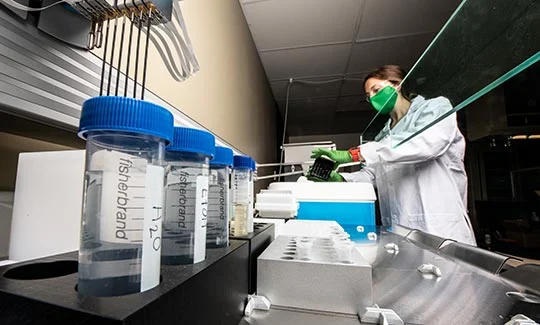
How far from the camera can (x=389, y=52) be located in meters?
2.22

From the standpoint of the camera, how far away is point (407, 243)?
865mm

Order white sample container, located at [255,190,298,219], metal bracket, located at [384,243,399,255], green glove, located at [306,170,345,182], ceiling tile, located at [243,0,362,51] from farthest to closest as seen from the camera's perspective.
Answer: ceiling tile, located at [243,0,362,51]
green glove, located at [306,170,345,182]
white sample container, located at [255,190,298,219]
metal bracket, located at [384,243,399,255]

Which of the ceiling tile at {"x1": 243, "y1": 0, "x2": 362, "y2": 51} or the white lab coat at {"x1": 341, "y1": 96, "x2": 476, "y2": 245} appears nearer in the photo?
the white lab coat at {"x1": 341, "y1": 96, "x2": 476, "y2": 245}

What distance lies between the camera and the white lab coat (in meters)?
1.25

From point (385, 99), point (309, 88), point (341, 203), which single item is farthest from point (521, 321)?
point (309, 88)

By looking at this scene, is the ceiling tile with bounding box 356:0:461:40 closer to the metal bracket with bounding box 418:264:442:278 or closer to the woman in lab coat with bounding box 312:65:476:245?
the woman in lab coat with bounding box 312:65:476:245

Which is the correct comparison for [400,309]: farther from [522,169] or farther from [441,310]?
[522,169]

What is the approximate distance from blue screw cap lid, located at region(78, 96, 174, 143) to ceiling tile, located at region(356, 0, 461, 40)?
6.30 ft

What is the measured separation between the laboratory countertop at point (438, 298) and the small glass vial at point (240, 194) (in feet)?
0.48

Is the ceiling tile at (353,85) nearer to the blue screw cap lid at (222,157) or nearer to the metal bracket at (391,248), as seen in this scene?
the metal bracket at (391,248)

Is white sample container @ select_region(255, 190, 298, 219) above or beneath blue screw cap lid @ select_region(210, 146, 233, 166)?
beneath

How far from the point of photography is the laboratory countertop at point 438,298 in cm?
35

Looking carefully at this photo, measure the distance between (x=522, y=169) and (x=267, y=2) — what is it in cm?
260

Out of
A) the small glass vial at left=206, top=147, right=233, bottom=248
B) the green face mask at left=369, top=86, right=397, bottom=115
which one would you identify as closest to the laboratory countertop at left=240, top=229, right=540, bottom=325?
the small glass vial at left=206, top=147, right=233, bottom=248
